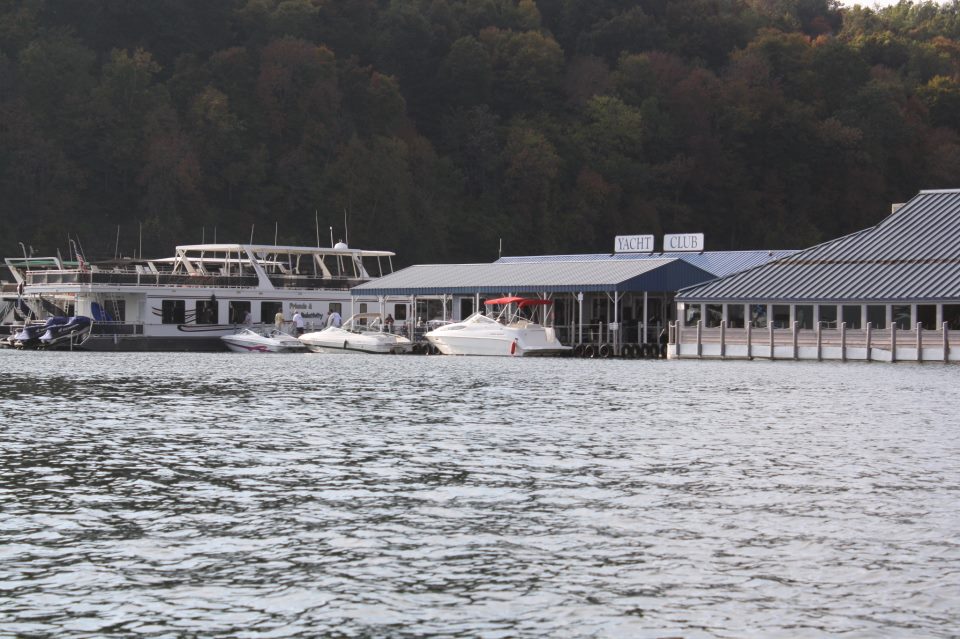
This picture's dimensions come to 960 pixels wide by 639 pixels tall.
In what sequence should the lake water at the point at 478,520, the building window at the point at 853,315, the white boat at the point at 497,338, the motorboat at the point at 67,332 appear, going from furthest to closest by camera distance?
Result: the motorboat at the point at 67,332 → the white boat at the point at 497,338 → the building window at the point at 853,315 → the lake water at the point at 478,520

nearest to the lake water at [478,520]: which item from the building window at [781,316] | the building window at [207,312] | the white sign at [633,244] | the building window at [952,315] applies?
the building window at [952,315]

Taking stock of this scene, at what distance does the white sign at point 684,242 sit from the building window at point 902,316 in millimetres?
18829

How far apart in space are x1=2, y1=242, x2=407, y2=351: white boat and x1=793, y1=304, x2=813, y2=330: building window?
24.5 metres

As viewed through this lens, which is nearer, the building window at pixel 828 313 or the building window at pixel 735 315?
the building window at pixel 828 313

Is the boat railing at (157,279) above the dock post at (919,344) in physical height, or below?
above

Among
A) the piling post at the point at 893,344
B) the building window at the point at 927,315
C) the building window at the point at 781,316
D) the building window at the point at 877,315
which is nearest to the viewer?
the piling post at the point at 893,344

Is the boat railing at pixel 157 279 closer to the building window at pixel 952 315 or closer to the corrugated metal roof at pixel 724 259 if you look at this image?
the corrugated metal roof at pixel 724 259

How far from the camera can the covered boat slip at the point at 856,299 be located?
5566cm

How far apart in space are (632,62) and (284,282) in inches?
2809

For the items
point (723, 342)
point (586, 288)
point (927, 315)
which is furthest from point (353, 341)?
point (927, 315)

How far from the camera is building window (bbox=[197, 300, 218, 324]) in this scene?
236ft

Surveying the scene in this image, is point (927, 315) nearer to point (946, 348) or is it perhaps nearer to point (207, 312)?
point (946, 348)

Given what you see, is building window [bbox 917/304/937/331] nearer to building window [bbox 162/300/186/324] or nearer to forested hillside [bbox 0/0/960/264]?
building window [bbox 162/300/186/324]

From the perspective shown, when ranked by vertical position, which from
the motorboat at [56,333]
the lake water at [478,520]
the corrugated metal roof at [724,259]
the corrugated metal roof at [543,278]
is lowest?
the lake water at [478,520]
